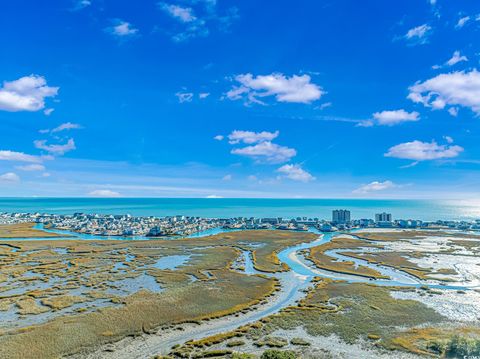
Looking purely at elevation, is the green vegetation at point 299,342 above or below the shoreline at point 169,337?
above

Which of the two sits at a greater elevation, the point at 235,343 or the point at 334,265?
the point at 334,265

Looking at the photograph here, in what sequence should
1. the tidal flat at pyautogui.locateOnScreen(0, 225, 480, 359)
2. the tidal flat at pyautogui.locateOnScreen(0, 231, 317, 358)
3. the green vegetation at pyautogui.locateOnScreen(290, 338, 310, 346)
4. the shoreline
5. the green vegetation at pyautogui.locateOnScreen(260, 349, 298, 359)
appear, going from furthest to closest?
the tidal flat at pyautogui.locateOnScreen(0, 231, 317, 358) → the green vegetation at pyautogui.locateOnScreen(290, 338, 310, 346) → the tidal flat at pyautogui.locateOnScreen(0, 225, 480, 359) → the shoreline → the green vegetation at pyautogui.locateOnScreen(260, 349, 298, 359)

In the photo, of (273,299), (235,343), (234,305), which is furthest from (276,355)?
(273,299)

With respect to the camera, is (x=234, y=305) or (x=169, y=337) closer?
(x=169, y=337)

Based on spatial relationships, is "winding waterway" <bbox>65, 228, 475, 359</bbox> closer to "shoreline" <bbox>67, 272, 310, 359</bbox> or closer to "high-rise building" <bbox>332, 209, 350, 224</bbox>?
"shoreline" <bbox>67, 272, 310, 359</bbox>

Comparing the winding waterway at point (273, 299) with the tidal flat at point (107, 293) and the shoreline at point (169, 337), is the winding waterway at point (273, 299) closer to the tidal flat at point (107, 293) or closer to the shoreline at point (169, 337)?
the shoreline at point (169, 337)

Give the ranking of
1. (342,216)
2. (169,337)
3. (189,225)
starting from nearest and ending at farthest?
(169,337), (189,225), (342,216)

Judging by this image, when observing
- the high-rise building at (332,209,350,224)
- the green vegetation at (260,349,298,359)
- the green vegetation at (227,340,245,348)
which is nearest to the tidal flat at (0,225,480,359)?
the green vegetation at (227,340,245,348)

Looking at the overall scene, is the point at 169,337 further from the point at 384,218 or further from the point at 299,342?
the point at 384,218

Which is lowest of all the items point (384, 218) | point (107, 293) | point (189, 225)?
point (107, 293)

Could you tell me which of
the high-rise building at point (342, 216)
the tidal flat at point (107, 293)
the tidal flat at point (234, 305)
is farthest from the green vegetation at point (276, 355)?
the high-rise building at point (342, 216)

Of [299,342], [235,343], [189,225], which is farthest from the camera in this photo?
[189,225]
